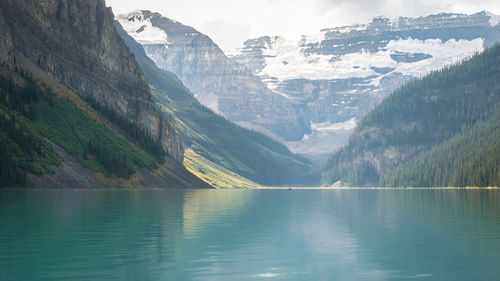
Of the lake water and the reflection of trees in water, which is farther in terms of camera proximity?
the reflection of trees in water

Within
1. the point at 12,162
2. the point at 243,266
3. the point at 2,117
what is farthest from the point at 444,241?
the point at 2,117

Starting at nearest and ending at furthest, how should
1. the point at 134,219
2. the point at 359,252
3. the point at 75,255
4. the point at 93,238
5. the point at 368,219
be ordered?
the point at 75,255
the point at 359,252
the point at 93,238
the point at 134,219
the point at 368,219

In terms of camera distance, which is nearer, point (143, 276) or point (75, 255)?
point (143, 276)

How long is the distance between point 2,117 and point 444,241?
151502 mm

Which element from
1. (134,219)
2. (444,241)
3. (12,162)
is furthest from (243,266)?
(12,162)

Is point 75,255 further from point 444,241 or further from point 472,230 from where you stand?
point 472,230

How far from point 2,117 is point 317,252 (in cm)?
14914

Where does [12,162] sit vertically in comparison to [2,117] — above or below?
below

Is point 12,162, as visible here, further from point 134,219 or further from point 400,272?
point 400,272

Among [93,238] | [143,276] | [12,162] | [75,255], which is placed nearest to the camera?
[143,276]

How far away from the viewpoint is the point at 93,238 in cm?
6050

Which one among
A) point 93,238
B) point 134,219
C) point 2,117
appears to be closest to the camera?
point 93,238

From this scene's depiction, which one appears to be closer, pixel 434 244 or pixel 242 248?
pixel 242 248

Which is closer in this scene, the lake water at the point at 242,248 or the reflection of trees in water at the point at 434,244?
the lake water at the point at 242,248
